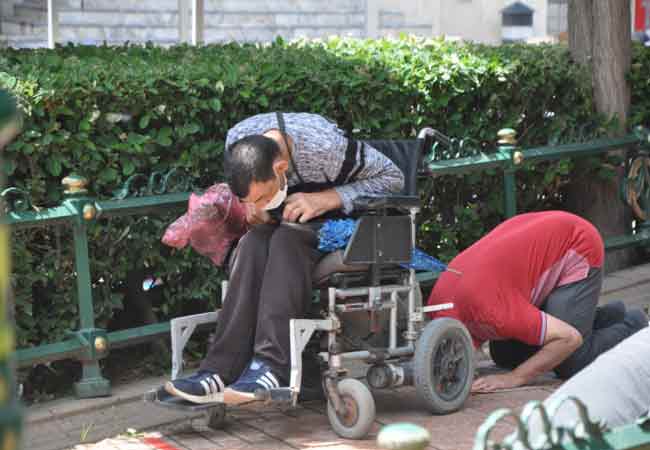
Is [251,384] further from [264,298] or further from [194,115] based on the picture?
[194,115]

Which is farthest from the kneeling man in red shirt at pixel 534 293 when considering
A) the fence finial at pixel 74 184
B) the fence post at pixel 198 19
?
the fence post at pixel 198 19

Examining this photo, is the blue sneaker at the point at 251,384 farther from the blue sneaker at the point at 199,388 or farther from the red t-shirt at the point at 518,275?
the red t-shirt at the point at 518,275

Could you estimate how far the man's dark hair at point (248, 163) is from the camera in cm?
397

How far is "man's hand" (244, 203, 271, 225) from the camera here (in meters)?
4.15

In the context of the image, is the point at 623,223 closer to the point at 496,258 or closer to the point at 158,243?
the point at 496,258

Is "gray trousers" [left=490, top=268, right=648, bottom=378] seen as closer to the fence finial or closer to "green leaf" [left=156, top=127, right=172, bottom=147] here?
"green leaf" [left=156, top=127, right=172, bottom=147]

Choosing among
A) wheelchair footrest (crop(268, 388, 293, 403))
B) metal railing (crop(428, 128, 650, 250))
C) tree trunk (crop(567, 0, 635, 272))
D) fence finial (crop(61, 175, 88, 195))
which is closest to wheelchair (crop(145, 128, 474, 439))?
wheelchair footrest (crop(268, 388, 293, 403))

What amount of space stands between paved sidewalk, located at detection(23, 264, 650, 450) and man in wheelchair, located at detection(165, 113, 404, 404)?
273mm

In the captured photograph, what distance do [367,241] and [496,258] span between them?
2.33 feet

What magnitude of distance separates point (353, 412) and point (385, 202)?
74cm

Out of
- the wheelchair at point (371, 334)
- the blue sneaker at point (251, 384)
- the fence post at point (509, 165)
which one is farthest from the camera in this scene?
the fence post at point (509, 165)

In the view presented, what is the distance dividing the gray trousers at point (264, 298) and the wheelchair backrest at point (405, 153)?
552 mm

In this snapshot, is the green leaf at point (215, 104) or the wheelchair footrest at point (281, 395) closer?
the wheelchair footrest at point (281, 395)

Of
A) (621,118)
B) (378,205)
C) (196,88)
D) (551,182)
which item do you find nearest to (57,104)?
(196,88)
